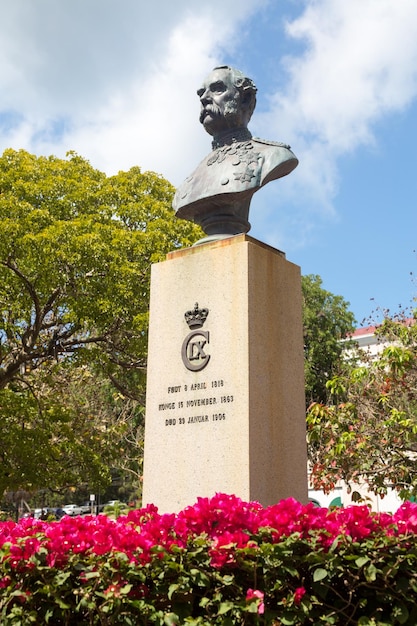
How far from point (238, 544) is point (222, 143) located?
14.8 feet

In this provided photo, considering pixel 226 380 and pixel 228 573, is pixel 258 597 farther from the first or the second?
pixel 226 380

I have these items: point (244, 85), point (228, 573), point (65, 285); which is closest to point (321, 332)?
point (65, 285)

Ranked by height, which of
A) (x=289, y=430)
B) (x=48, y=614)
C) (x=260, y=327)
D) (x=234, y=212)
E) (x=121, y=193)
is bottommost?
(x=48, y=614)

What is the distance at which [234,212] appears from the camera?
664 cm

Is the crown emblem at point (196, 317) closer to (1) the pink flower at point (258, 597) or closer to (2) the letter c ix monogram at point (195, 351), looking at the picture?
(2) the letter c ix monogram at point (195, 351)

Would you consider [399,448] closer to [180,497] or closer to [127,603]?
[180,497]

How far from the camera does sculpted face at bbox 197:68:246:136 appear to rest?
6719mm

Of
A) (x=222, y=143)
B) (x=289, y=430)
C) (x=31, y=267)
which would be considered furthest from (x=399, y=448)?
(x=31, y=267)

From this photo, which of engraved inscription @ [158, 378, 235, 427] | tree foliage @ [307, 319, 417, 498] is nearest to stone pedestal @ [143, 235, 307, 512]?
engraved inscription @ [158, 378, 235, 427]

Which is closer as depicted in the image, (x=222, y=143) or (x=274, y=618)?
(x=274, y=618)

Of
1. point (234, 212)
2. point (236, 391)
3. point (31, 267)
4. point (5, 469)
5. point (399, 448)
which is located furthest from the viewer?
point (5, 469)

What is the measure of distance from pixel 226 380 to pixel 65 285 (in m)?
8.14

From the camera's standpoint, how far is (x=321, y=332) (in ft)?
87.0

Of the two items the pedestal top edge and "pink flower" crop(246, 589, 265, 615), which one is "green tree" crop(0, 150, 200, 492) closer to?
the pedestal top edge
